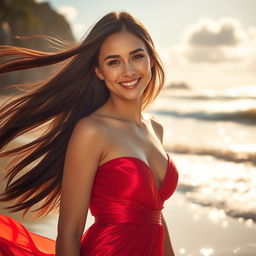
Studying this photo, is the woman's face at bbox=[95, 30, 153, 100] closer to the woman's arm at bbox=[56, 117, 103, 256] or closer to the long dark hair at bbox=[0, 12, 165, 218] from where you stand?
the long dark hair at bbox=[0, 12, 165, 218]

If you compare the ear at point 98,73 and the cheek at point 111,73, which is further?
the ear at point 98,73

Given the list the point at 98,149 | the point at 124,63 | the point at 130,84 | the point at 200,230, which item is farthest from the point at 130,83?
the point at 200,230

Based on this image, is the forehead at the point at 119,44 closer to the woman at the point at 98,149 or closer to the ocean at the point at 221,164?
the woman at the point at 98,149

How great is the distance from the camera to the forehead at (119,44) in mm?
2533

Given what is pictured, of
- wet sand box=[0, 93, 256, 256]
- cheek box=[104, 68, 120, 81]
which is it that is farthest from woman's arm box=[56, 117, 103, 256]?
wet sand box=[0, 93, 256, 256]

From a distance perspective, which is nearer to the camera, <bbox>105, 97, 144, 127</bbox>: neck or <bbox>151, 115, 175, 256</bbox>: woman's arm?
<bbox>105, 97, 144, 127</bbox>: neck

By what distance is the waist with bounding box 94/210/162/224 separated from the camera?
2.45 meters

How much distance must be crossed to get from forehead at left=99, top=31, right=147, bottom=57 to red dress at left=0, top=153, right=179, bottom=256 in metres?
0.51

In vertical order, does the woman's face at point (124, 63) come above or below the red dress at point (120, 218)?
above

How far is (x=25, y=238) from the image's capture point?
2.58 m

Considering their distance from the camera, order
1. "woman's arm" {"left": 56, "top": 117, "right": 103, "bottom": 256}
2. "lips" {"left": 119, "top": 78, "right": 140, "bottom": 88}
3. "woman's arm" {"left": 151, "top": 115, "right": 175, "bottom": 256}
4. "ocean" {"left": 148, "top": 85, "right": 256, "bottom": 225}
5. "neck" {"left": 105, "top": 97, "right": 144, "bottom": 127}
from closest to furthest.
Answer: "woman's arm" {"left": 56, "top": 117, "right": 103, "bottom": 256} < "lips" {"left": 119, "top": 78, "right": 140, "bottom": 88} < "neck" {"left": 105, "top": 97, "right": 144, "bottom": 127} < "woman's arm" {"left": 151, "top": 115, "right": 175, "bottom": 256} < "ocean" {"left": 148, "top": 85, "right": 256, "bottom": 225}

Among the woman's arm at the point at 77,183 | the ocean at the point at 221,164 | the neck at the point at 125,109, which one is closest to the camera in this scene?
the woman's arm at the point at 77,183

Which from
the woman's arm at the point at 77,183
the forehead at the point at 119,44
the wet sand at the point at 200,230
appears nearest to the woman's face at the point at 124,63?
the forehead at the point at 119,44

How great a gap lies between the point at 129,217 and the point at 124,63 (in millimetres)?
709
